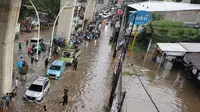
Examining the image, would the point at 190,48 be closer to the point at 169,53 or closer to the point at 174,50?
the point at 174,50

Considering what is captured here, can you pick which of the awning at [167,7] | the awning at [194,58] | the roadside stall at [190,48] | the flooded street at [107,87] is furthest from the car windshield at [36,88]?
the awning at [167,7]

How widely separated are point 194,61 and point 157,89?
5.35 m

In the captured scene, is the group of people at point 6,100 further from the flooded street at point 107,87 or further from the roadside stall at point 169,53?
the roadside stall at point 169,53

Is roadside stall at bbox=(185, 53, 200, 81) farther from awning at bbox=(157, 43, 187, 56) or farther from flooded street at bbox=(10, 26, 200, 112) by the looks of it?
flooded street at bbox=(10, 26, 200, 112)

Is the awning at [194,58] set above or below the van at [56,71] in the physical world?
above

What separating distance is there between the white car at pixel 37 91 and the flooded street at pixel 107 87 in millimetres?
404

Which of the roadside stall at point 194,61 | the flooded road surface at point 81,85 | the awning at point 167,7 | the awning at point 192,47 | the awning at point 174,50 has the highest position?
the awning at point 167,7

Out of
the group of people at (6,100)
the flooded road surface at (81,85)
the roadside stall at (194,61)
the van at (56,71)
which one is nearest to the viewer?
the group of people at (6,100)

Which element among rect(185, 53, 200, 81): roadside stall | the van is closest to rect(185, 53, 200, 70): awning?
rect(185, 53, 200, 81): roadside stall

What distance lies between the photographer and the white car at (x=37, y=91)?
16.9 meters

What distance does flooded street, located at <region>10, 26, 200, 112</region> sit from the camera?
16938 millimetres

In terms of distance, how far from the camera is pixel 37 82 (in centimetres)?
1778

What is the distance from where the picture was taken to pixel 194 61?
23.0 metres

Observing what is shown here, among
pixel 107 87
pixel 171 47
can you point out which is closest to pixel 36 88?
pixel 107 87
